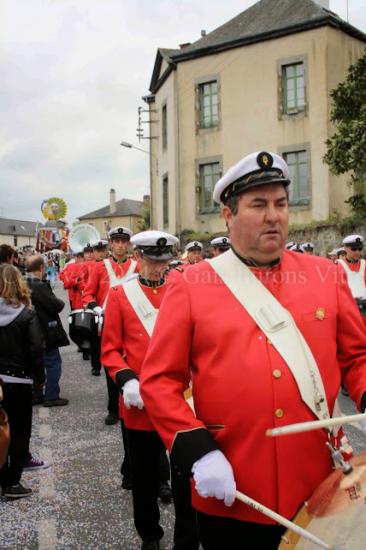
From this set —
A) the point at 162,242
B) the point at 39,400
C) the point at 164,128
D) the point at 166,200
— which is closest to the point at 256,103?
the point at 164,128

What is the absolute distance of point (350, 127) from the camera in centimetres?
1464

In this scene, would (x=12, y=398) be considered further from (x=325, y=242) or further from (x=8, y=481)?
(x=325, y=242)

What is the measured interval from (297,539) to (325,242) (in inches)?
812

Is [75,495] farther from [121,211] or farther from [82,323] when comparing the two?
[121,211]

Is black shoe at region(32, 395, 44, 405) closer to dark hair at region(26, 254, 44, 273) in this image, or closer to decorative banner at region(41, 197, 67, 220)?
dark hair at region(26, 254, 44, 273)

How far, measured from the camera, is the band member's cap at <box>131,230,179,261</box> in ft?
14.0

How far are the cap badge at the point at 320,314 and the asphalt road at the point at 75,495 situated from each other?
7.73 ft

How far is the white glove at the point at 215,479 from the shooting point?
1.94 m

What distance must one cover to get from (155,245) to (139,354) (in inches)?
32.4

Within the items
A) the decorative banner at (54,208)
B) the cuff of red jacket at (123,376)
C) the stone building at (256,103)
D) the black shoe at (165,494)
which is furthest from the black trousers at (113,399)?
the decorative banner at (54,208)

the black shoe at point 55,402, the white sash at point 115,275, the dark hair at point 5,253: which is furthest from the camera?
the black shoe at point 55,402

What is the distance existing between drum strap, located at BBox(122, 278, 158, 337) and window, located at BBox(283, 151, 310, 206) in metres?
19.5

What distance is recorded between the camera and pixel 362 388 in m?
2.20

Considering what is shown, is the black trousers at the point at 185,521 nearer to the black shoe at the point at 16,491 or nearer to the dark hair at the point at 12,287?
the black shoe at the point at 16,491
